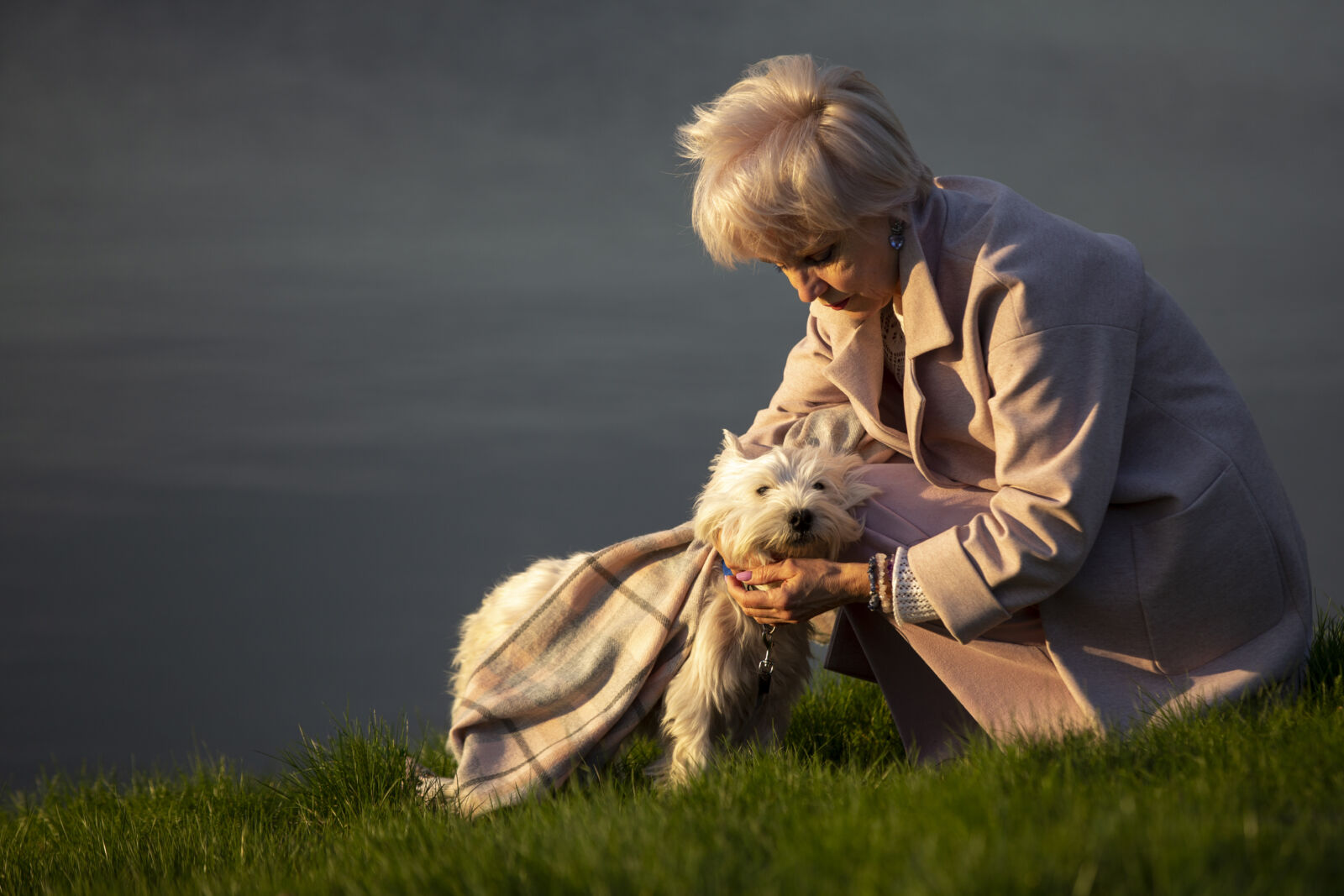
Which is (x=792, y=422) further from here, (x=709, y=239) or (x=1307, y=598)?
(x=1307, y=598)

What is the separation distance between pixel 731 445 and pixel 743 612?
61 cm

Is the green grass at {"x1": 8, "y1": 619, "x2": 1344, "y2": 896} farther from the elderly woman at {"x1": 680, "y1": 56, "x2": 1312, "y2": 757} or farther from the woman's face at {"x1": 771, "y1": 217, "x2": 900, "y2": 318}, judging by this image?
the woman's face at {"x1": 771, "y1": 217, "x2": 900, "y2": 318}

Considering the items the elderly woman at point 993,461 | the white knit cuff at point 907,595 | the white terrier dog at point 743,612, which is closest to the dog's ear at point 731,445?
the white terrier dog at point 743,612

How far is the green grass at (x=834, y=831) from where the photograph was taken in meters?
1.84

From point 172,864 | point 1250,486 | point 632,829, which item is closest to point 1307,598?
point 1250,486

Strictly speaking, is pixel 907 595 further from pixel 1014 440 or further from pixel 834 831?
pixel 834 831

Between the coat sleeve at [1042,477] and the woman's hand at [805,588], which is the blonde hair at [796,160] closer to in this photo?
the coat sleeve at [1042,477]

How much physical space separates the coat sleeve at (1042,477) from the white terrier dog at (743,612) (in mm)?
409

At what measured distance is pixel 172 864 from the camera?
3682 millimetres

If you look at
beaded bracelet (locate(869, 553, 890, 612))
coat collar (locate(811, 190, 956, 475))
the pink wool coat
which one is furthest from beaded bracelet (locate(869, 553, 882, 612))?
coat collar (locate(811, 190, 956, 475))

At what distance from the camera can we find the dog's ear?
3.84 meters

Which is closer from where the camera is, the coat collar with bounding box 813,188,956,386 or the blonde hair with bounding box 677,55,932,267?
the blonde hair with bounding box 677,55,932,267

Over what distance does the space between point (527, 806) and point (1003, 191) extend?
262 cm

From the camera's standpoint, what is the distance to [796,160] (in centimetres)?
336
